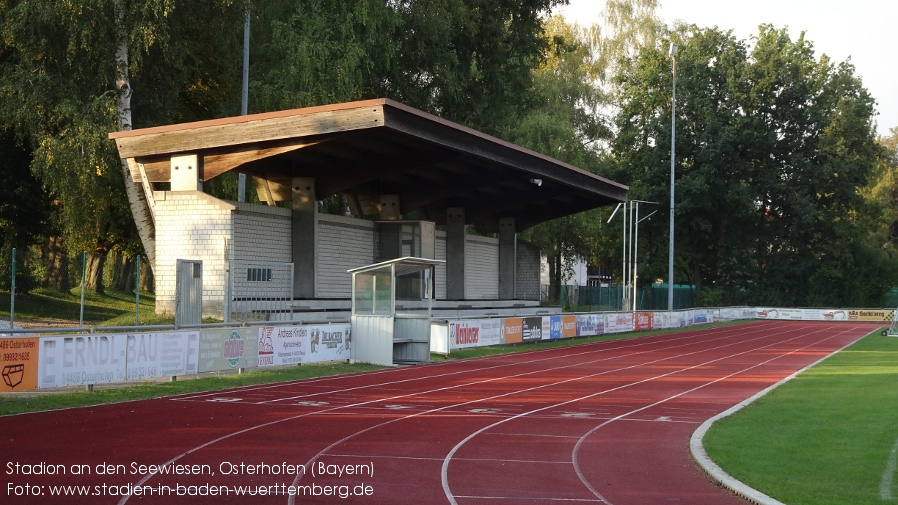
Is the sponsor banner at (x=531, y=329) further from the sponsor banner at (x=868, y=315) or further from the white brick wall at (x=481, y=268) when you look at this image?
the sponsor banner at (x=868, y=315)

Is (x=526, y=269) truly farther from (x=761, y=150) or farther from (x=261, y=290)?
(x=761, y=150)

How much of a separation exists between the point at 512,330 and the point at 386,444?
2343 cm

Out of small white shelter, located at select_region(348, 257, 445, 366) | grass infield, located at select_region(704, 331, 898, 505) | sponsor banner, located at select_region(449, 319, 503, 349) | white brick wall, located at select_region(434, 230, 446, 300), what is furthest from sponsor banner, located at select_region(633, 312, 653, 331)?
grass infield, located at select_region(704, 331, 898, 505)

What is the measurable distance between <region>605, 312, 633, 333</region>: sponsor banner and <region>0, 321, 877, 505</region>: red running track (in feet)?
74.2

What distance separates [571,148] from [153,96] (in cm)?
3895

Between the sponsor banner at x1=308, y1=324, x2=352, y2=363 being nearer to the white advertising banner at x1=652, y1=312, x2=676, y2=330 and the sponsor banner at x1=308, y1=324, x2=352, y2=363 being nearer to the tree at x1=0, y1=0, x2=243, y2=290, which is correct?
the tree at x1=0, y1=0, x2=243, y2=290

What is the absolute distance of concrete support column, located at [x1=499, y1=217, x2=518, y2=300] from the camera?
48.4 meters

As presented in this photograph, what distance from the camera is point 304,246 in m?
31.5

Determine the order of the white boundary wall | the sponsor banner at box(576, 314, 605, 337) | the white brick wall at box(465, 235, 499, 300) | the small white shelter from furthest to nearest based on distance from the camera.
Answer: the white brick wall at box(465, 235, 499, 300) < the sponsor banner at box(576, 314, 605, 337) < the small white shelter < the white boundary wall

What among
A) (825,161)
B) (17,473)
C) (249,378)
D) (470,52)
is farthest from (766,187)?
(17,473)

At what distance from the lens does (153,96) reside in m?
32.3

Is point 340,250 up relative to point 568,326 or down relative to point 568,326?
up

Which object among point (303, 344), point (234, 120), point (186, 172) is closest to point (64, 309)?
point (186, 172)

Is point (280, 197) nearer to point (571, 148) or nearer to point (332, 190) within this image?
point (332, 190)
